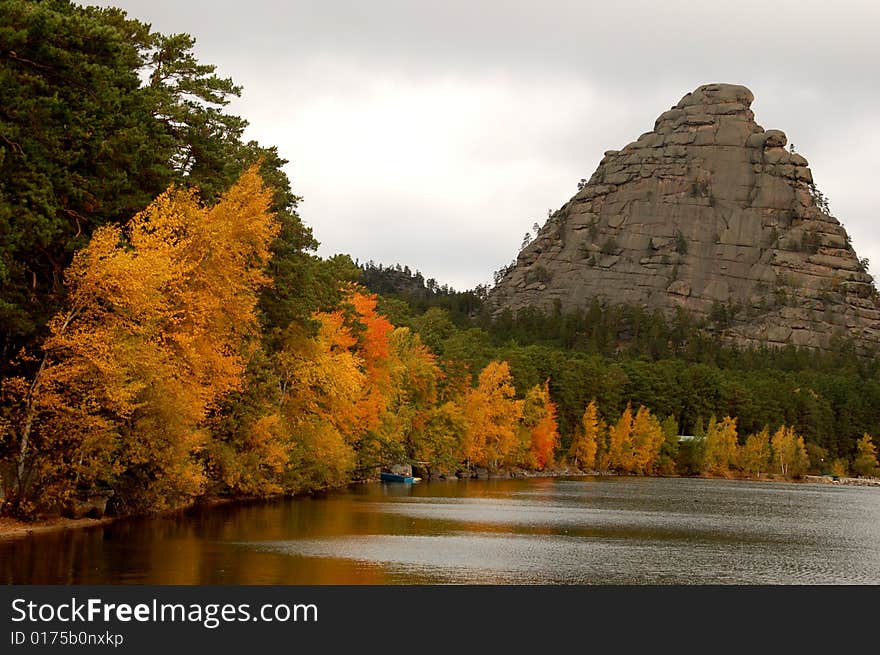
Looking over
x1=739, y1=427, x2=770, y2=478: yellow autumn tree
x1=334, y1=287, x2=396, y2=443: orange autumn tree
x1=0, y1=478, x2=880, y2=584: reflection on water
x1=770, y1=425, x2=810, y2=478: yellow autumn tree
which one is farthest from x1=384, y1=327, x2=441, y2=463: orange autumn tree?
x1=770, y1=425, x2=810, y2=478: yellow autumn tree

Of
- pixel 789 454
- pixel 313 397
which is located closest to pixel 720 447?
pixel 789 454

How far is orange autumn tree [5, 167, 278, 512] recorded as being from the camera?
1346 inches

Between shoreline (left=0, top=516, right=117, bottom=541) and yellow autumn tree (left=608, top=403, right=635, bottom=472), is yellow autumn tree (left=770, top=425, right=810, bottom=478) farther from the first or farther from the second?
shoreline (left=0, top=516, right=117, bottom=541)

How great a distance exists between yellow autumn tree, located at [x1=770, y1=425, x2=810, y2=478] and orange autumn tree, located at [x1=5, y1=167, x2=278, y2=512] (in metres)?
131

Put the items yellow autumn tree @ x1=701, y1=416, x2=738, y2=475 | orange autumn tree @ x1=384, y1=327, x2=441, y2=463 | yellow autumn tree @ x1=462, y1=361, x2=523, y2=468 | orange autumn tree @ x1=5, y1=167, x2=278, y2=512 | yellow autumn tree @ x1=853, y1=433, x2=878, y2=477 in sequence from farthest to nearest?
1. yellow autumn tree @ x1=853, y1=433, x2=878, y2=477
2. yellow autumn tree @ x1=701, y1=416, x2=738, y2=475
3. yellow autumn tree @ x1=462, y1=361, x2=523, y2=468
4. orange autumn tree @ x1=384, y1=327, x2=441, y2=463
5. orange autumn tree @ x1=5, y1=167, x2=278, y2=512

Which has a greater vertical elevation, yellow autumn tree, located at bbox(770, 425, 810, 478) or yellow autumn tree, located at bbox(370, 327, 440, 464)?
yellow autumn tree, located at bbox(370, 327, 440, 464)

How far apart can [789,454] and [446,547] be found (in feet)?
439

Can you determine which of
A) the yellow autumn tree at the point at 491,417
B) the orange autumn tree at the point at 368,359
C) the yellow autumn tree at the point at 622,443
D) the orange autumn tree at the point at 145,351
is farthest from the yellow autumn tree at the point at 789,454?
the orange autumn tree at the point at 145,351

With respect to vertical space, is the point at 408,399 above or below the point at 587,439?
above

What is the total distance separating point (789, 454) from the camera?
160m

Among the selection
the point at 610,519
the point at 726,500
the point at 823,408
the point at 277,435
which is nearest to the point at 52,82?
the point at 277,435

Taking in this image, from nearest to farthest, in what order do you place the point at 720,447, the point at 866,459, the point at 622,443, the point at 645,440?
the point at 622,443, the point at 645,440, the point at 720,447, the point at 866,459

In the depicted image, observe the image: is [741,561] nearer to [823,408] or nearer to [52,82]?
[52,82]

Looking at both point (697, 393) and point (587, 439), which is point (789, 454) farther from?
point (587, 439)
